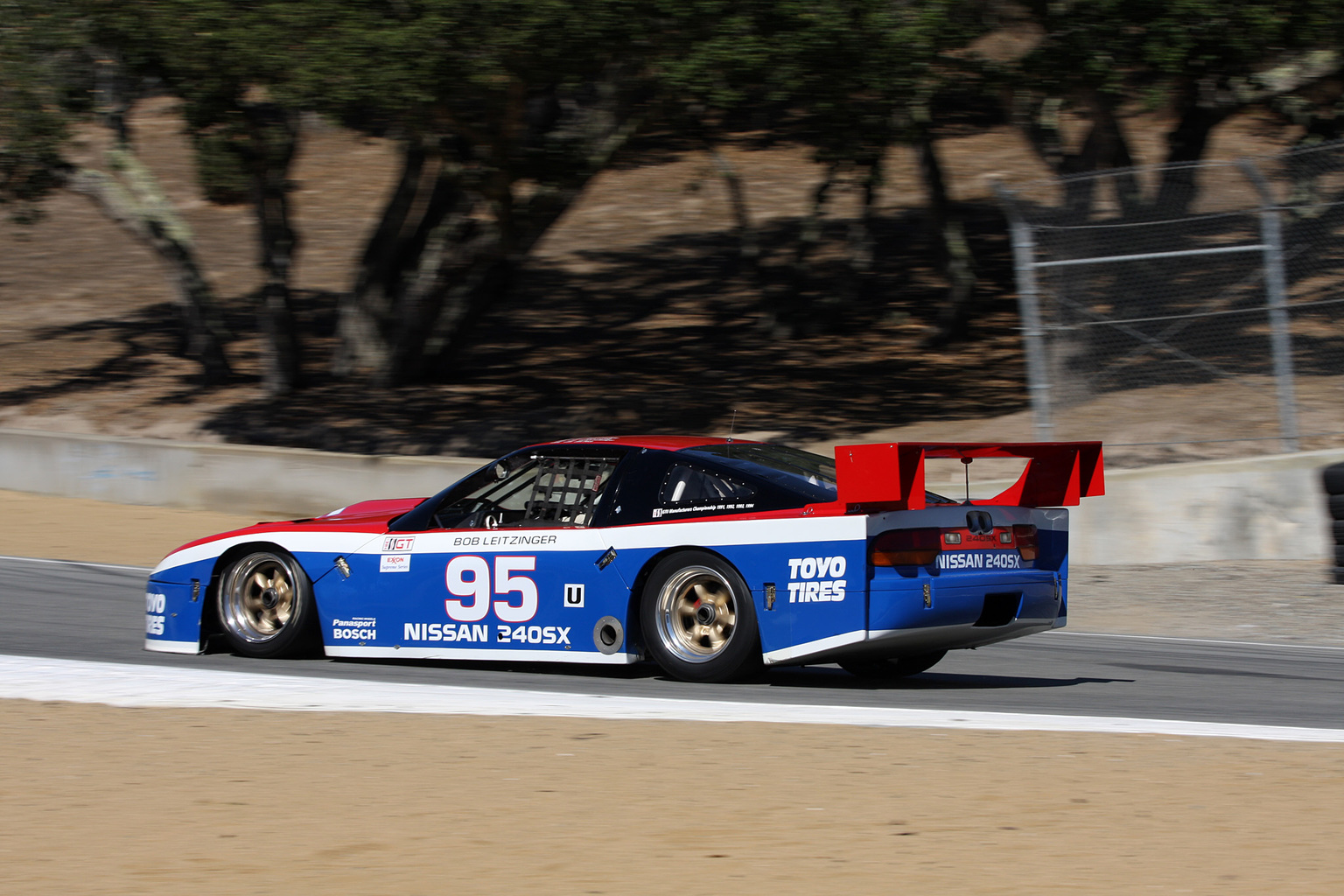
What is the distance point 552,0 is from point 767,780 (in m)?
10.2

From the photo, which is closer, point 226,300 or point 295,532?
point 295,532

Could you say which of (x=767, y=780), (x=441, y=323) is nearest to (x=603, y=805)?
(x=767, y=780)

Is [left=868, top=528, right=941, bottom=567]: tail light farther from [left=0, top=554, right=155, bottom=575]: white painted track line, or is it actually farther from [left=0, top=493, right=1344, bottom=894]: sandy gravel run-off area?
[left=0, top=554, right=155, bottom=575]: white painted track line

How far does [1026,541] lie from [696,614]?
163cm

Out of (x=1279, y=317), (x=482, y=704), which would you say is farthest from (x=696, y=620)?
(x=1279, y=317)

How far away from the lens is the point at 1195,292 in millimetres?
13102

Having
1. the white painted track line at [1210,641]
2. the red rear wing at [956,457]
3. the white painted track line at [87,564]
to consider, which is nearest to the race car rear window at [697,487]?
the red rear wing at [956,457]

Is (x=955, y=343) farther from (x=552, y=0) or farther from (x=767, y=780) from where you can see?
(x=767, y=780)

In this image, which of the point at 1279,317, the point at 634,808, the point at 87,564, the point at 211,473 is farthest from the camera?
the point at 211,473

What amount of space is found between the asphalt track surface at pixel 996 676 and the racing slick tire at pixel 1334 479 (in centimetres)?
196

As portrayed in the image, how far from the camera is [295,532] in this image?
319 inches

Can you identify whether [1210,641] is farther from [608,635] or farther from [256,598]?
[256,598]

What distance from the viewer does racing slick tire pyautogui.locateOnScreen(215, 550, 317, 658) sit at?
26.4ft

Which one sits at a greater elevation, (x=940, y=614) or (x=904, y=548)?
(x=904, y=548)
